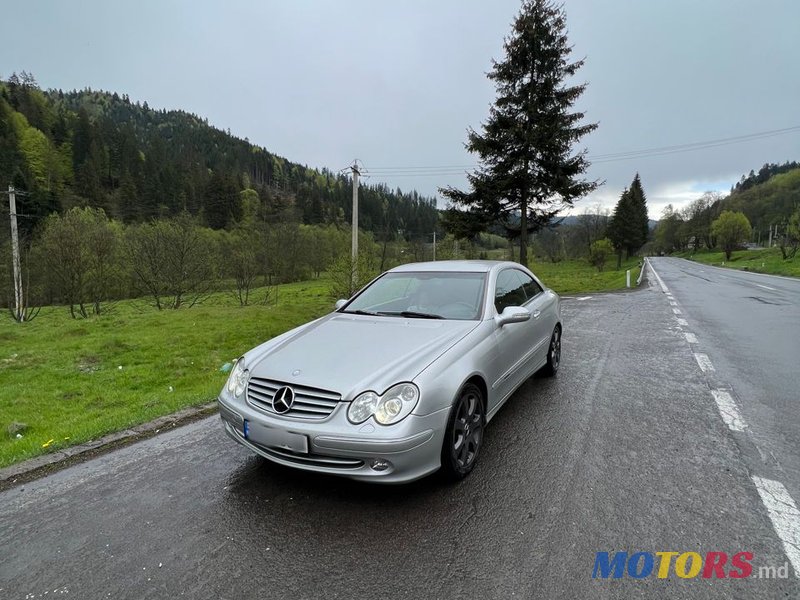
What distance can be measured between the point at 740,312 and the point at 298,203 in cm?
8346

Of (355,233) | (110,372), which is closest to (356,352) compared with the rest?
(110,372)

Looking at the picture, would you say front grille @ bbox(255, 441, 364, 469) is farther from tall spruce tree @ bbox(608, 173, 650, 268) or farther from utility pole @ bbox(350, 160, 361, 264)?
tall spruce tree @ bbox(608, 173, 650, 268)

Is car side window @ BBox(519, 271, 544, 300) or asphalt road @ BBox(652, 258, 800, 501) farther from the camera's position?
car side window @ BBox(519, 271, 544, 300)

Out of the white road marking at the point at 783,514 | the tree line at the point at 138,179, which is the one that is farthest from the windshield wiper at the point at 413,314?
the tree line at the point at 138,179

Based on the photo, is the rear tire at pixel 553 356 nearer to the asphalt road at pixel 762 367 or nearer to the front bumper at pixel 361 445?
the asphalt road at pixel 762 367

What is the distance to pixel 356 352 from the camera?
3.05m

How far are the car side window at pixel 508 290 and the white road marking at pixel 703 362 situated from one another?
2974mm

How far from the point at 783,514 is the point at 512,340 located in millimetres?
2134

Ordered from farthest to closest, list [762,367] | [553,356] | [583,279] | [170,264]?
[583,279]
[170,264]
[762,367]
[553,356]

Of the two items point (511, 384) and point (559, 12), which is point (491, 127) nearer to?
point (559, 12)

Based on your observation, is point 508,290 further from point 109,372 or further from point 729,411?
point 109,372

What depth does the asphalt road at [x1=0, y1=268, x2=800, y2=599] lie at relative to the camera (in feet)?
6.69

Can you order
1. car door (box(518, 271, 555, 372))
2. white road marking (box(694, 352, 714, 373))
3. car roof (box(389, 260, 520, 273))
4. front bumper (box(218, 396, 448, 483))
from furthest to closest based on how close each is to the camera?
white road marking (box(694, 352, 714, 373))
car door (box(518, 271, 555, 372))
car roof (box(389, 260, 520, 273))
front bumper (box(218, 396, 448, 483))

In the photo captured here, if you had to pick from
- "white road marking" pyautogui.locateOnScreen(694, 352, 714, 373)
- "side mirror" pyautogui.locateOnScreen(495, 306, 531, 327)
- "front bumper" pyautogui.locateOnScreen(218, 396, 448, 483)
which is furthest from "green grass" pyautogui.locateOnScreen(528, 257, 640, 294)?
"front bumper" pyautogui.locateOnScreen(218, 396, 448, 483)
